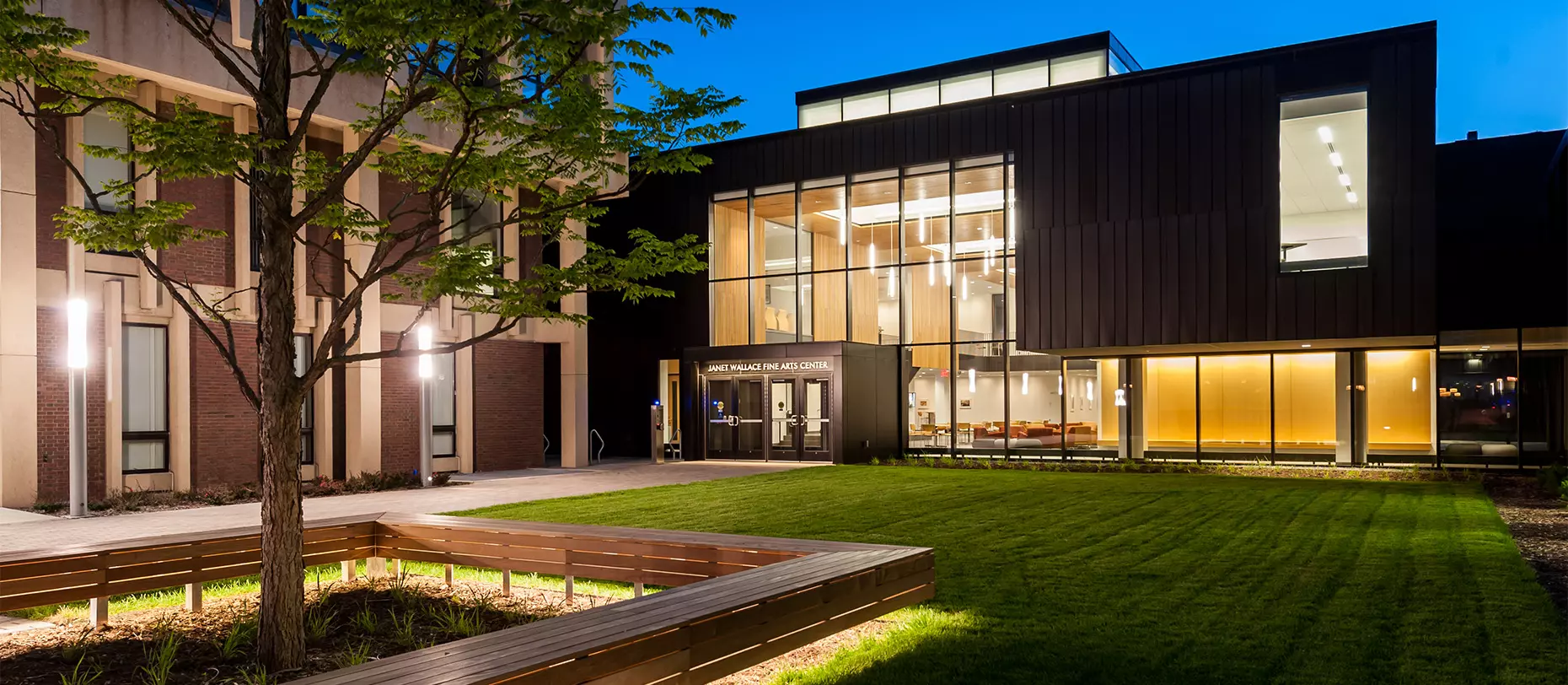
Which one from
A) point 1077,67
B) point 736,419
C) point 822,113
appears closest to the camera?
point 736,419

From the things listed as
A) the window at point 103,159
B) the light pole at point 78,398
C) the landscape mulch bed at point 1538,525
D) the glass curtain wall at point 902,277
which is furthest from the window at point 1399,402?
the window at point 103,159

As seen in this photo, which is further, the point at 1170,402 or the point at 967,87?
the point at 967,87

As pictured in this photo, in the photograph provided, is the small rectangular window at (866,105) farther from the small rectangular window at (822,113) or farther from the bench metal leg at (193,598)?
the bench metal leg at (193,598)

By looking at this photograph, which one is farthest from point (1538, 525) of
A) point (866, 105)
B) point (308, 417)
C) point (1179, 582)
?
point (866, 105)

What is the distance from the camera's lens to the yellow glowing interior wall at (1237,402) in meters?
26.5

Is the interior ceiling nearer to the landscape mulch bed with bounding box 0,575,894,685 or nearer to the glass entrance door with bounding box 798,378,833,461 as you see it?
the glass entrance door with bounding box 798,378,833,461

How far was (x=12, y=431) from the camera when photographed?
55.2 ft

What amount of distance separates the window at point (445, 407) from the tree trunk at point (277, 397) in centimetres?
1863

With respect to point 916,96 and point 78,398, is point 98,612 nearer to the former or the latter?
point 78,398

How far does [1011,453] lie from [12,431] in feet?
66.9

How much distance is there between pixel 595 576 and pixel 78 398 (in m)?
11.9

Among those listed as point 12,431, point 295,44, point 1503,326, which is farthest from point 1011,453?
point 12,431

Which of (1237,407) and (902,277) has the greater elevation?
(902,277)

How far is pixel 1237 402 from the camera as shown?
1055 inches
